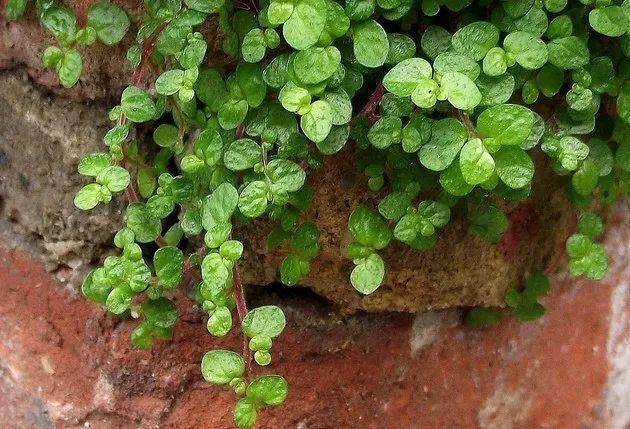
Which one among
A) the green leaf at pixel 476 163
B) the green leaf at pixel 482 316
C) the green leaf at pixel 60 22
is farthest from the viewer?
the green leaf at pixel 482 316

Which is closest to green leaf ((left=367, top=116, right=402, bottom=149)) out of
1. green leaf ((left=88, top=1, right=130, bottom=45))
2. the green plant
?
the green plant

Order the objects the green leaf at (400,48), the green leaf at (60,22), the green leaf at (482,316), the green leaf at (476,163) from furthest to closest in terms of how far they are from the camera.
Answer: the green leaf at (482,316) → the green leaf at (60,22) → the green leaf at (400,48) → the green leaf at (476,163)

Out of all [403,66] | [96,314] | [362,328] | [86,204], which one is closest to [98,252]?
[96,314]

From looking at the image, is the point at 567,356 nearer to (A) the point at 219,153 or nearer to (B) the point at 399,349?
(B) the point at 399,349

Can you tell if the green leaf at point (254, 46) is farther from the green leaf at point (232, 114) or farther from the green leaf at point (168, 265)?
the green leaf at point (168, 265)

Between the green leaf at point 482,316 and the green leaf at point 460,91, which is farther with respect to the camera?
the green leaf at point 482,316

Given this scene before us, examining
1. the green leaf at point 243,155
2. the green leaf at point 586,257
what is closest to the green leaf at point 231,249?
the green leaf at point 243,155
